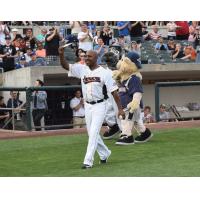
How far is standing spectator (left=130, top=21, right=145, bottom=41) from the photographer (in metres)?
21.2

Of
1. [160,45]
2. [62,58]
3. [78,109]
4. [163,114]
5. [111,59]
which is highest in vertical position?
[62,58]

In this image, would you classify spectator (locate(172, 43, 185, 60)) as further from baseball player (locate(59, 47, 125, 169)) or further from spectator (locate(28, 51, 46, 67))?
baseball player (locate(59, 47, 125, 169))

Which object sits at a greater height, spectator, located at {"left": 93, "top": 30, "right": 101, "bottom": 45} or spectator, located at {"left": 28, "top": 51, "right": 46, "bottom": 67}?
spectator, located at {"left": 93, "top": 30, "right": 101, "bottom": 45}

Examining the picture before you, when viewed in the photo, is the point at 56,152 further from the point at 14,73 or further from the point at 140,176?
the point at 14,73

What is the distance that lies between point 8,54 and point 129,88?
27.2 feet

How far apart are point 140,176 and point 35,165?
2183mm

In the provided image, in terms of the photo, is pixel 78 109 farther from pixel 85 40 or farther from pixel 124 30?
pixel 124 30

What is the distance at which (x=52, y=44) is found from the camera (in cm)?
1892

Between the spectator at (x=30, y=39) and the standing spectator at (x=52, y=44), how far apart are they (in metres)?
1.08

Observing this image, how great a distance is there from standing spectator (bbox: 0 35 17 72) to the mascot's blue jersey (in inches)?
319

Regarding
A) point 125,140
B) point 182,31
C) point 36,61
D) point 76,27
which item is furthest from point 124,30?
point 125,140

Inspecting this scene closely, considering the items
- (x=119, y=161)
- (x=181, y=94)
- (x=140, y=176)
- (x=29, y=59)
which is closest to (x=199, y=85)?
(x=181, y=94)

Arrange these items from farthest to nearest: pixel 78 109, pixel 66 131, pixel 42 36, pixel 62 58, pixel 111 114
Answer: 1. pixel 42 36
2. pixel 78 109
3. pixel 66 131
4. pixel 111 114
5. pixel 62 58

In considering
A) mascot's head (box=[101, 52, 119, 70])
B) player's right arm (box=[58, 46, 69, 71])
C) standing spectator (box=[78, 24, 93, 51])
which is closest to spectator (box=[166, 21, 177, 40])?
standing spectator (box=[78, 24, 93, 51])
